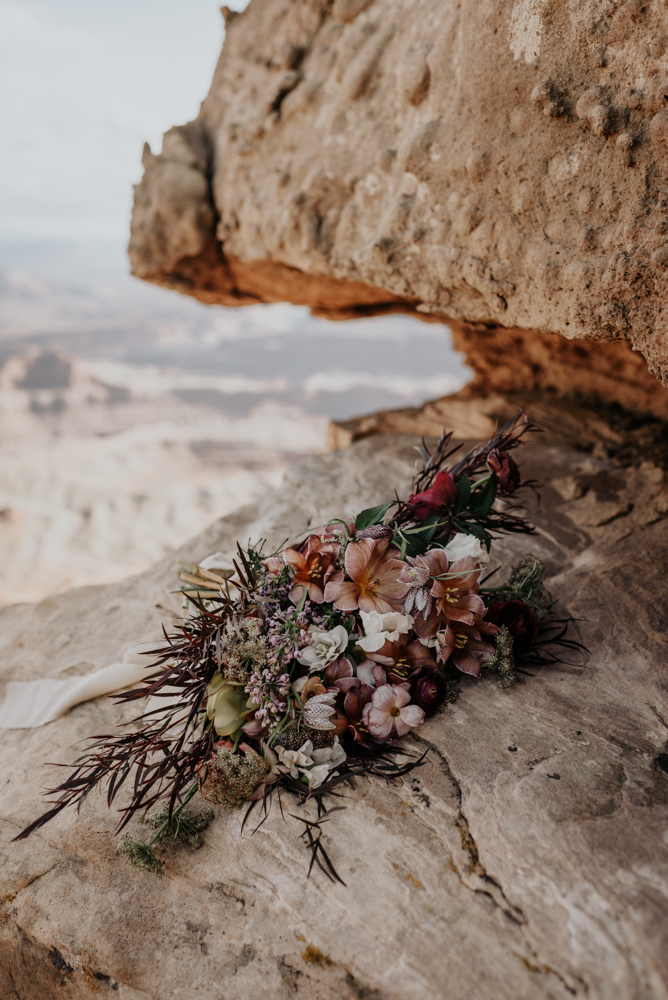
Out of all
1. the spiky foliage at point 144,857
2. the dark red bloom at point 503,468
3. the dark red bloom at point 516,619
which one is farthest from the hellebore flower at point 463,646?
the spiky foliage at point 144,857

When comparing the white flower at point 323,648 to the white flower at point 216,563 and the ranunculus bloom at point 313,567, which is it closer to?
the ranunculus bloom at point 313,567

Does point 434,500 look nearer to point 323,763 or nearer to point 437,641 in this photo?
point 437,641

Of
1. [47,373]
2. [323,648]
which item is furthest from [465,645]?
[47,373]

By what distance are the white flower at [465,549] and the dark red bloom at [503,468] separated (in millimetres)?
295

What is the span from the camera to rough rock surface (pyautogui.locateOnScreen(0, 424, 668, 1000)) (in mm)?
1097

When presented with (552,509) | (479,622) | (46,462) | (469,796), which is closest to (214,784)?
(469,796)

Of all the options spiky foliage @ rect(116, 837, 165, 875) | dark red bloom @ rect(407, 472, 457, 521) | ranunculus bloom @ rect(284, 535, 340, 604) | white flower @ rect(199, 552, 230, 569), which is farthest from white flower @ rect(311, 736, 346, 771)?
white flower @ rect(199, 552, 230, 569)

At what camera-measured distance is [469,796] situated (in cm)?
133

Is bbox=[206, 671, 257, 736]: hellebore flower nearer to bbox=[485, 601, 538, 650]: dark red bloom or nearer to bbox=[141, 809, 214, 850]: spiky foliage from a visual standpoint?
bbox=[141, 809, 214, 850]: spiky foliage

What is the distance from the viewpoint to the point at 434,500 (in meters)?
1.63

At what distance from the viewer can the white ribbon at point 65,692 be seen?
191 centimetres

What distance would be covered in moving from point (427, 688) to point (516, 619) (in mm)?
358

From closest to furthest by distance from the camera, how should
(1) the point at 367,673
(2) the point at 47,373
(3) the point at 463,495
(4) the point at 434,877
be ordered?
(4) the point at 434,877 < (1) the point at 367,673 < (3) the point at 463,495 < (2) the point at 47,373

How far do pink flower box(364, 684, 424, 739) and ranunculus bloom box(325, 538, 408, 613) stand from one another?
19cm
